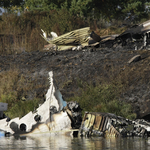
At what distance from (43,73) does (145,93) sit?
162 inches

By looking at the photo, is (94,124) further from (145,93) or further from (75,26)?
(75,26)

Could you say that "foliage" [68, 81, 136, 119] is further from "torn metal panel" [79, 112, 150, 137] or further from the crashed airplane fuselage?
the crashed airplane fuselage

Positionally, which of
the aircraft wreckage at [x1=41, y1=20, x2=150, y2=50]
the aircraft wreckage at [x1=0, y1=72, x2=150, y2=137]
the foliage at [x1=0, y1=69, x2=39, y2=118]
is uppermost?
the aircraft wreckage at [x1=41, y1=20, x2=150, y2=50]

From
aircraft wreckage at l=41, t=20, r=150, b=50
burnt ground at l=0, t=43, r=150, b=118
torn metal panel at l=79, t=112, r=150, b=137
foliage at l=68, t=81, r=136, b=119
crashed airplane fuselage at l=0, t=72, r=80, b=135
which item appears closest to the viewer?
torn metal panel at l=79, t=112, r=150, b=137

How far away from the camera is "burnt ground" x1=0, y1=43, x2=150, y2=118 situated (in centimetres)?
994

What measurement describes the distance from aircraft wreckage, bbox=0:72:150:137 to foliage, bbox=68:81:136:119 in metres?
1.88

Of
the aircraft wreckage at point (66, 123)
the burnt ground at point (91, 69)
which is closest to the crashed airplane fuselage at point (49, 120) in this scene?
the aircraft wreckage at point (66, 123)

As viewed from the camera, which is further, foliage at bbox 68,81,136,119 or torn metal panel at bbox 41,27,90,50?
torn metal panel at bbox 41,27,90,50

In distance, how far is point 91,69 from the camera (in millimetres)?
11617

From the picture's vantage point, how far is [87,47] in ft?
47.8

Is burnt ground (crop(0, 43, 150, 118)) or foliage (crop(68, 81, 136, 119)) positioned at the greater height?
burnt ground (crop(0, 43, 150, 118))

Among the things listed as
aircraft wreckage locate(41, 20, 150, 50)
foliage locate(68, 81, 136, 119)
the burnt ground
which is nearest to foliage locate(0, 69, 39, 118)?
the burnt ground

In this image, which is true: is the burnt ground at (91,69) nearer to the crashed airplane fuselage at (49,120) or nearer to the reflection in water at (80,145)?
the crashed airplane fuselage at (49,120)

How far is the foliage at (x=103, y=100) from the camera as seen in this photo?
29.3 feet
